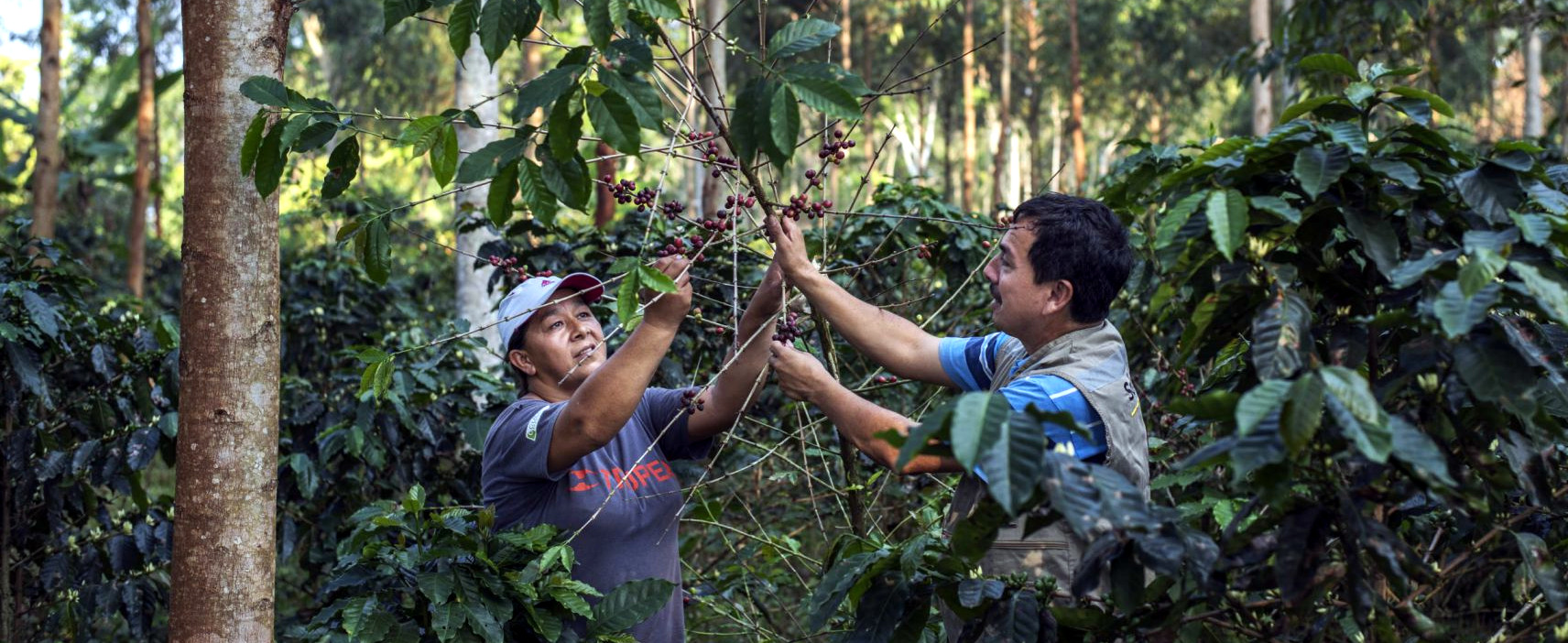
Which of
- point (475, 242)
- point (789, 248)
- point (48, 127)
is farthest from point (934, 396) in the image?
point (48, 127)

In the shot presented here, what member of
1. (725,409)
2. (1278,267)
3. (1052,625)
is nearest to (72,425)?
(725,409)

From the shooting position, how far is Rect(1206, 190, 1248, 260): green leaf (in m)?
1.84

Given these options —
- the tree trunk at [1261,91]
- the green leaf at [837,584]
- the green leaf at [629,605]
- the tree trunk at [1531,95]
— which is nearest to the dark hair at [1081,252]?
the green leaf at [837,584]

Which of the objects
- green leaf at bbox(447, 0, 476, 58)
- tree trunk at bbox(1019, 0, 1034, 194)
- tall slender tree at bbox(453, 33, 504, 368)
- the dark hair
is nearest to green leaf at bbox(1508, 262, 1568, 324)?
the dark hair

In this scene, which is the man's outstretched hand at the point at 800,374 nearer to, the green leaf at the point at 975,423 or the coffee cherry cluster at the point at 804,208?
the coffee cherry cluster at the point at 804,208

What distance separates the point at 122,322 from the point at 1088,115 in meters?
29.0

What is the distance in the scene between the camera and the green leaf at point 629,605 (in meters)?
A: 2.70

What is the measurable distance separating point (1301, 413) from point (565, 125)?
119 cm

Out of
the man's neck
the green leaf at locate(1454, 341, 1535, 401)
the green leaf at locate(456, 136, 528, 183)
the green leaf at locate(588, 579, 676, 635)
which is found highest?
the green leaf at locate(456, 136, 528, 183)

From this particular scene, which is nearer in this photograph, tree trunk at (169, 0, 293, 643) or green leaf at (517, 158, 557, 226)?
green leaf at (517, 158, 557, 226)

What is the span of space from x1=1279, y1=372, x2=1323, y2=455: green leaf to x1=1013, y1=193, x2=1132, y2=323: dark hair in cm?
99

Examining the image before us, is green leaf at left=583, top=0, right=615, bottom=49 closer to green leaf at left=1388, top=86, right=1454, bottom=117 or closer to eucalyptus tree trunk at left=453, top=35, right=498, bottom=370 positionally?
green leaf at left=1388, top=86, right=1454, bottom=117

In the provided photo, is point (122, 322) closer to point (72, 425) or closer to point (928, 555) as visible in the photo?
point (72, 425)

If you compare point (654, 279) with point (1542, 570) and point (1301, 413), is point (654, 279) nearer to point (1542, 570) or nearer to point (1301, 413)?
point (1301, 413)
